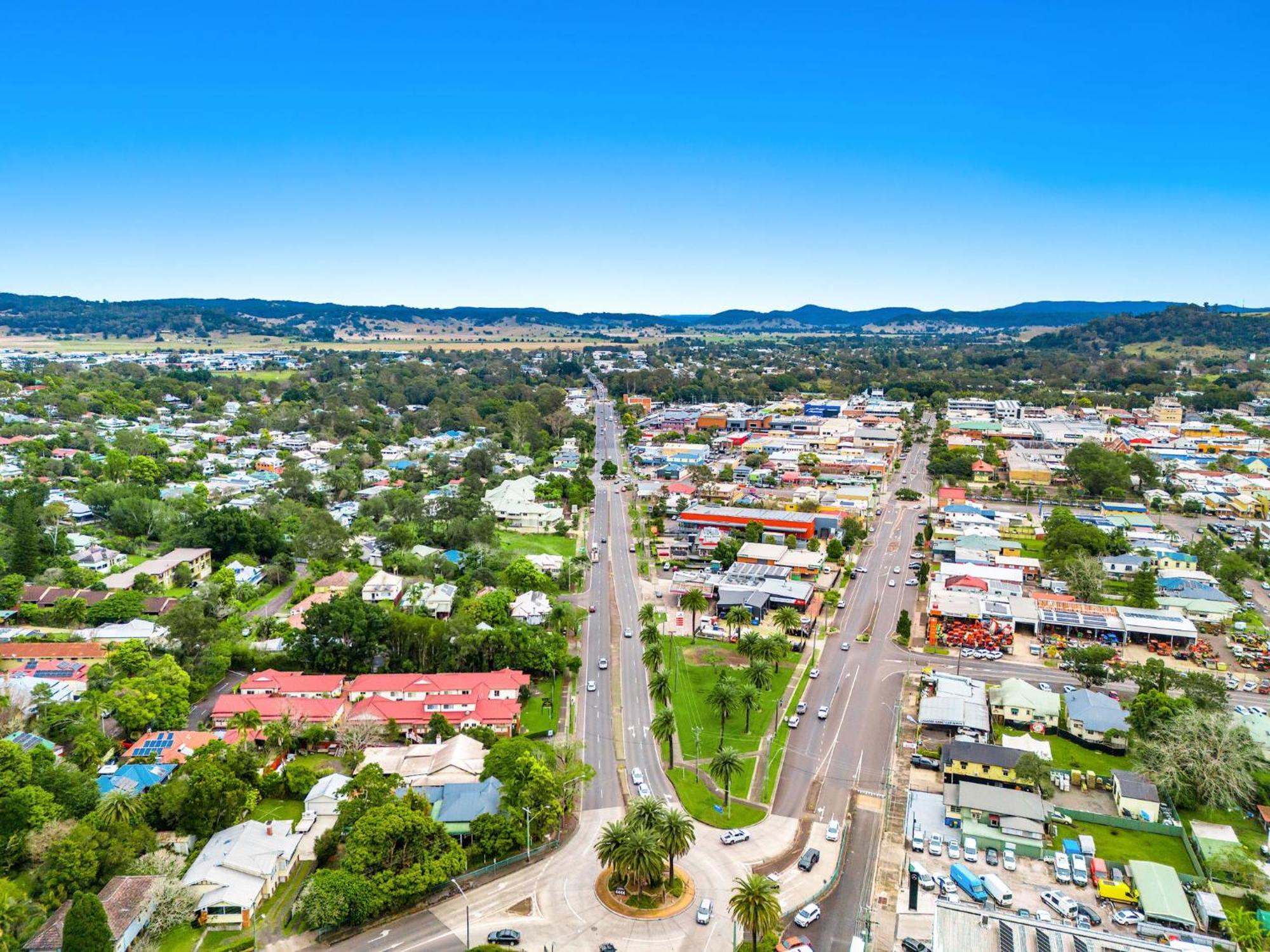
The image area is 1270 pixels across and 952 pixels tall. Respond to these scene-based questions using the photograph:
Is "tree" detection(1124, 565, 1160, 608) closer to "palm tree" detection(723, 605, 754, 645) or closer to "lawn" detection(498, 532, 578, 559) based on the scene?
"palm tree" detection(723, 605, 754, 645)

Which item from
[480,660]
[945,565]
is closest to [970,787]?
[480,660]

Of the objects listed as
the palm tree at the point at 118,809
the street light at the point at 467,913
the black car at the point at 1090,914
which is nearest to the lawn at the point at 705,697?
the street light at the point at 467,913

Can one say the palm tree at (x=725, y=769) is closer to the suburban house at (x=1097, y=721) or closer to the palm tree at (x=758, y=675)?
the palm tree at (x=758, y=675)

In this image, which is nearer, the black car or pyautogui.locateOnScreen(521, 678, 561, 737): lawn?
the black car

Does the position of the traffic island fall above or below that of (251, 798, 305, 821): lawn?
above

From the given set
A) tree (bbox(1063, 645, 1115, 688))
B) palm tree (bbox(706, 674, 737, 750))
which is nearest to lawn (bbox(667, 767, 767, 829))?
palm tree (bbox(706, 674, 737, 750))

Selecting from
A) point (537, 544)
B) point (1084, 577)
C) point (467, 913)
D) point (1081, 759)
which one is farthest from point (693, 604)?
point (1084, 577)
